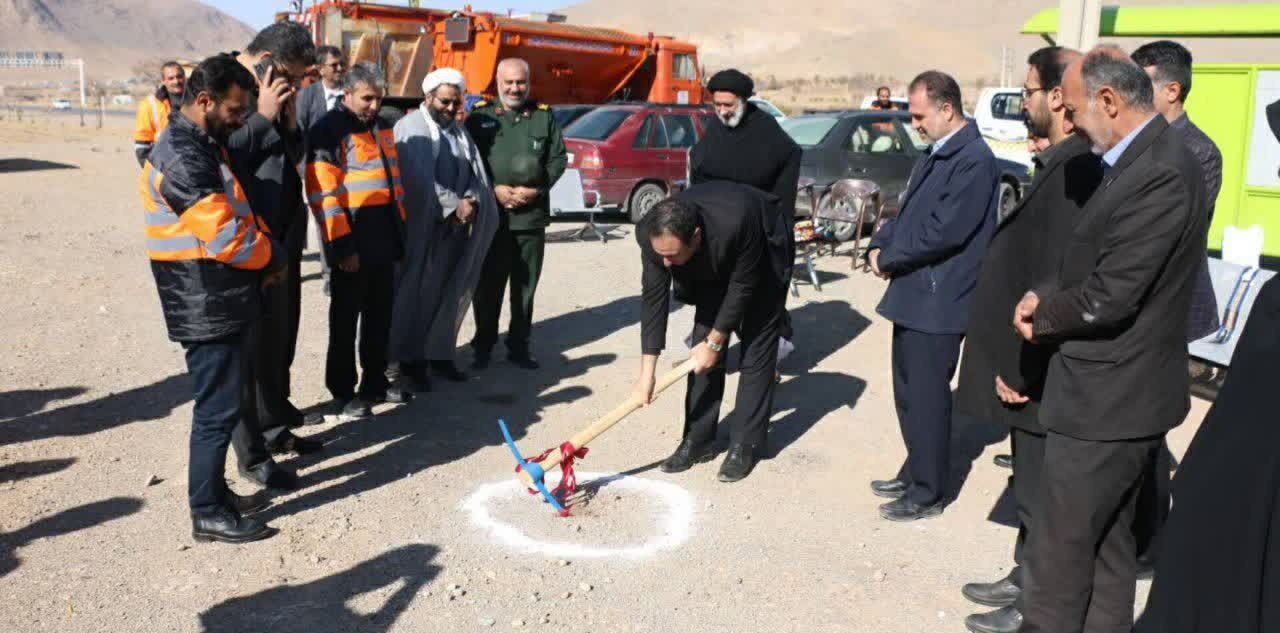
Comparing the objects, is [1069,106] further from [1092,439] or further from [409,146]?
[409,146]

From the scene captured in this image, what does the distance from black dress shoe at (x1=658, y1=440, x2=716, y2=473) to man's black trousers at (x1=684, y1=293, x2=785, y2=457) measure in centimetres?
→ 4

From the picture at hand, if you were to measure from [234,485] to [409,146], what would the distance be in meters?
2.27

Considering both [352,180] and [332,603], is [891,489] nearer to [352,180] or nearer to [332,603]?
[332,603]

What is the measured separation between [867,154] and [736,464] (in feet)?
27.1

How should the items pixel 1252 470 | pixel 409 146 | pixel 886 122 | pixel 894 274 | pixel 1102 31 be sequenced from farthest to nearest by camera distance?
pixel 886 122 < pixel 1102 31 < pixel 409 146 < pixel 894 274 < pixel 1252 470

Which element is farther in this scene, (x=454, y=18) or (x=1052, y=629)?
(x=454, y=18)

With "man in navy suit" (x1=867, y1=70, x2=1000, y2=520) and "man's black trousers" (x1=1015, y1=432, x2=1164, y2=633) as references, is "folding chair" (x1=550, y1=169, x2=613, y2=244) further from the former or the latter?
"man's black trousers" (x1=1015, y1=432, x2=1164, y2=633)

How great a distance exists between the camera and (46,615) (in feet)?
12.3

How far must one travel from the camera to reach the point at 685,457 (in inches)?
211

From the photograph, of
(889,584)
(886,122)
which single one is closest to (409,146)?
(889,584)

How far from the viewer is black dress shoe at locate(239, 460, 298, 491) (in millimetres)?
4859

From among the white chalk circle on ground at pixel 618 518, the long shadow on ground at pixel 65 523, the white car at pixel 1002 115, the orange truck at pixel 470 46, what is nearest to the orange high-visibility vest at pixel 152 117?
the long shadow on ground at pixel 65 523

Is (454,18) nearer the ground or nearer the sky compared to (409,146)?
nearer the sky

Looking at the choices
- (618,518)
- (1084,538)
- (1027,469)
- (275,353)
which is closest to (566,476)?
(618,518)
